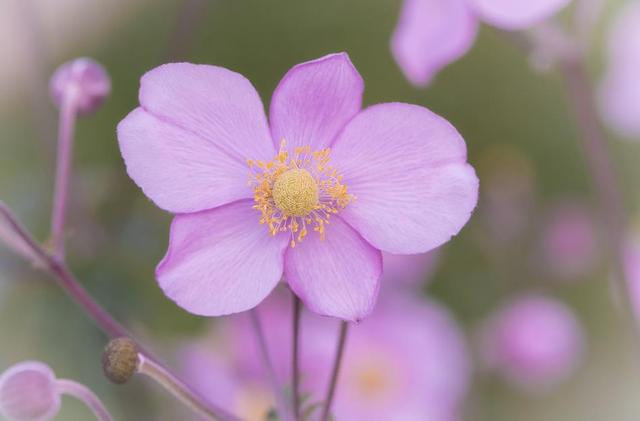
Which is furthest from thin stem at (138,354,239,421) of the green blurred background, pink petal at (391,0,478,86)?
the green blurred background

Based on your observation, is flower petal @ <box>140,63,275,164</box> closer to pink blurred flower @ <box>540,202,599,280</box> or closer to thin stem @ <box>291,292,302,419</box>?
thin stem @ <box>291,292,302,419</box>

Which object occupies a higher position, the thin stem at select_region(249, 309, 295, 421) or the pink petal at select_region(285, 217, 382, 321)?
the pink petal at select_region(285, 217, 382, 321)

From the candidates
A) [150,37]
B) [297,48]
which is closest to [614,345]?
[297,48]

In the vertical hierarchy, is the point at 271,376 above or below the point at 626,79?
above

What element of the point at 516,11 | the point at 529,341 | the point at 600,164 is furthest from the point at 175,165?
the point at 529,341

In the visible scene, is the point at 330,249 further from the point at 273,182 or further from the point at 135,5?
the point at 135,5

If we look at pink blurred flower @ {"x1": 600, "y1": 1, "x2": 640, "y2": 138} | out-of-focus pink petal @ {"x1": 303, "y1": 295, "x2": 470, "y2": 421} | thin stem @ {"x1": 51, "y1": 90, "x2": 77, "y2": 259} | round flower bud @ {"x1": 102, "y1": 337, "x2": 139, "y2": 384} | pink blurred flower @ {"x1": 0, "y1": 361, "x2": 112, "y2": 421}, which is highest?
thin stem @ {"x1": 51, "y1": 90, "x2": 77, "y2": 259}

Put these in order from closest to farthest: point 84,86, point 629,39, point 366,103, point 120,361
Result: point 120,361
point 84,86
point 629,39
point 366,103

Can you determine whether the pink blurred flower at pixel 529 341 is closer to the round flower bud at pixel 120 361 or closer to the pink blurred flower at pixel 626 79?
the pink blurred flower at pixel 626 79

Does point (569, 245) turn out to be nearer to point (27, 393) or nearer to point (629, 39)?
point (629, 39)
